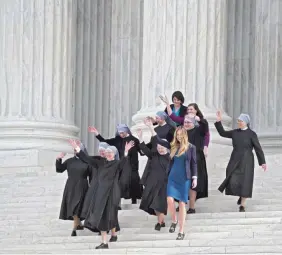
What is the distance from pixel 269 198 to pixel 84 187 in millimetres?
3591

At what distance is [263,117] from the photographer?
132ft

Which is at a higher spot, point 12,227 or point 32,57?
point 32,57

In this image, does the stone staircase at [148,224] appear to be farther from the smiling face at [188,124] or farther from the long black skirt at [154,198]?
the smiling face at [188,124]

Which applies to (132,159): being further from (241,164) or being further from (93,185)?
(241,164)

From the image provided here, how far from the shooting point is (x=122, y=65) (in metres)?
42.4

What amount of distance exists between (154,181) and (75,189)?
1710mm

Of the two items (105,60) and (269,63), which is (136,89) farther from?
(269,63)

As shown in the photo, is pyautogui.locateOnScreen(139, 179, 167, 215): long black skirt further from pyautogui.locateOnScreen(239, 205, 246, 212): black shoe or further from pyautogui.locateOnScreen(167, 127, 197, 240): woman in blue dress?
pyautogui.locateOnScreen(239, 205, 246, 212): black shoe

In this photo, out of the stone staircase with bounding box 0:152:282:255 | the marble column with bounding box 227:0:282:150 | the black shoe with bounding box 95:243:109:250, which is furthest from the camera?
the marble column with bounding box 227:0:282:150

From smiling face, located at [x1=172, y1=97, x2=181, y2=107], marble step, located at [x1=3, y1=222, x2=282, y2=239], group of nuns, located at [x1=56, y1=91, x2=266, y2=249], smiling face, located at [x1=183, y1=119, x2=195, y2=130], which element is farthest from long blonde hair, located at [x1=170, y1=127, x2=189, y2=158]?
smiling face, located at [x1=172, y1=97, x2=181, y2=107]

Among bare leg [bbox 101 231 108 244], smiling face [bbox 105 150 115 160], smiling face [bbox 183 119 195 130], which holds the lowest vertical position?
bare leg [bbox 101 231 108 244]

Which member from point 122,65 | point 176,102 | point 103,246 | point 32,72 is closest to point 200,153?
point 176,102

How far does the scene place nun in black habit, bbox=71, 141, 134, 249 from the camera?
2775 centimetres

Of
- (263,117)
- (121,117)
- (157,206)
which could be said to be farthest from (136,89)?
(157,206)
